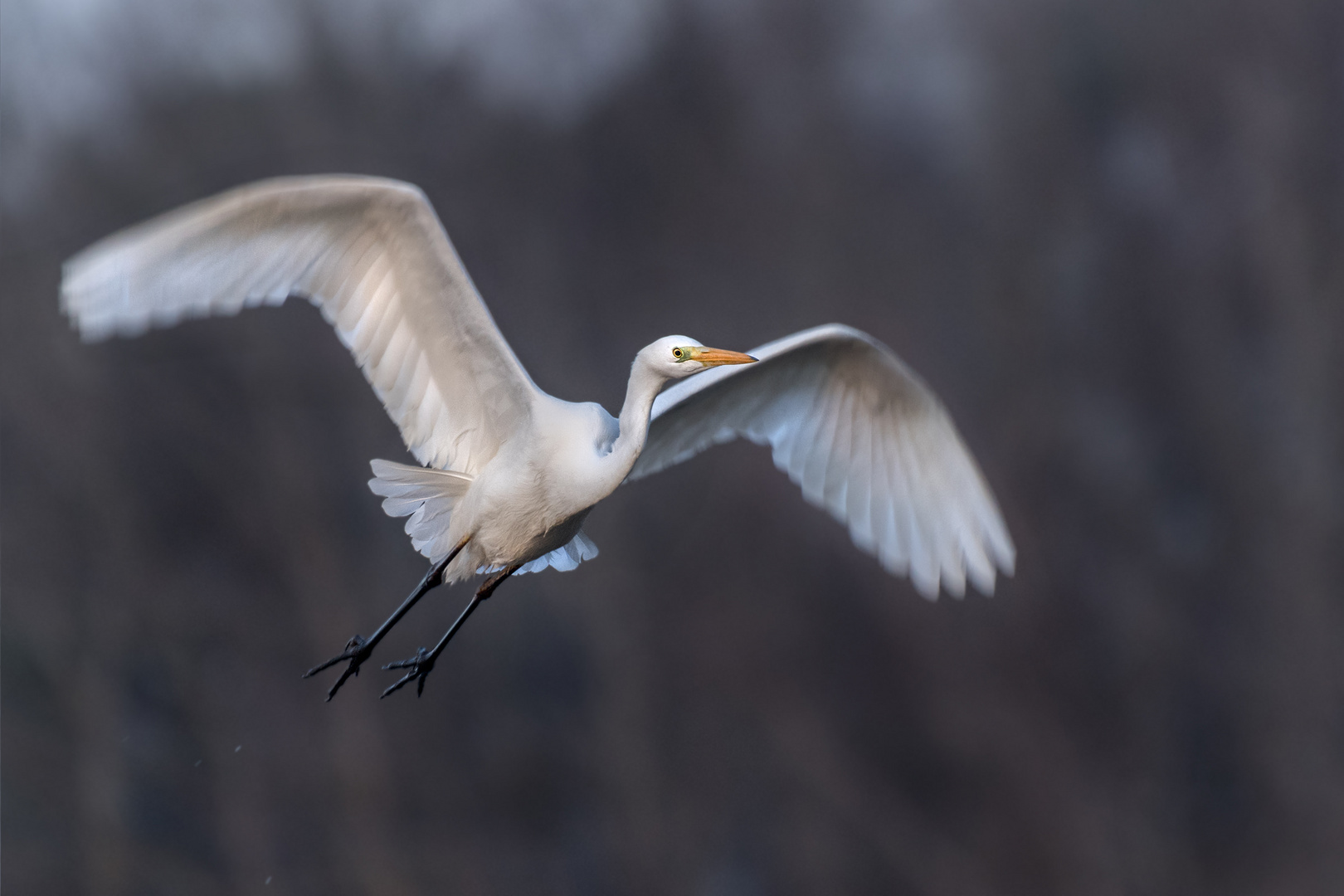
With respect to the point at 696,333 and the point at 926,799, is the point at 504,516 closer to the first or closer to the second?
the point at 696,333

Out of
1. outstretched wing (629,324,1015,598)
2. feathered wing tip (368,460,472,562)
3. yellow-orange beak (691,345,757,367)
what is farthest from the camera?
outstretched wing (629,324,1015,598)

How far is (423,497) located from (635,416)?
417 millimetres

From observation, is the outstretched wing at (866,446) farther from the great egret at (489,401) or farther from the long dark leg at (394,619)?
the long dark leg at (394,619)

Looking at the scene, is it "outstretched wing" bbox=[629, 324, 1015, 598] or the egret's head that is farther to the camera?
"outstretched wing" bbox=[629, 324, 1015, 598]

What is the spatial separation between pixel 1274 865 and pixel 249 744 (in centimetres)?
435

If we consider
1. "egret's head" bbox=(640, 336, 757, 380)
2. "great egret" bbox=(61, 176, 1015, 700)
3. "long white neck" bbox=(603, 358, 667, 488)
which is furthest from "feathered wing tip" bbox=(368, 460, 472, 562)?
"egret's head" bbox=(640, 336, 757, 380)

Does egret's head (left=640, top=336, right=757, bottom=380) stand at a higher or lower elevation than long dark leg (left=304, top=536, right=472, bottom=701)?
higher

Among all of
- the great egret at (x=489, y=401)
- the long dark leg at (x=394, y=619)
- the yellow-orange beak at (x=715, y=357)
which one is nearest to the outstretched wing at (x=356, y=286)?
the great egret at (x=489, y=401)

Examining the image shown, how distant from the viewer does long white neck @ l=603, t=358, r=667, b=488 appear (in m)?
1.91

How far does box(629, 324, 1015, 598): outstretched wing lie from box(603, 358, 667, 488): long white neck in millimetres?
402

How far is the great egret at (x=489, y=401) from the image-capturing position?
74.2 inches

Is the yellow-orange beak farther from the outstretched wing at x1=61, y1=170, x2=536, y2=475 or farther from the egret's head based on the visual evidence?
the outstretched wing at x1=61, y1=170, x2=536, y2=475

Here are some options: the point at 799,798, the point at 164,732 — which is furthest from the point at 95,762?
the point at 799,798

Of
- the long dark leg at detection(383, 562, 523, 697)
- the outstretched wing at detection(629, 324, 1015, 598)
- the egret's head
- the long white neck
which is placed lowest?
the long dark leg at detection(383, 562, 523, 697)
